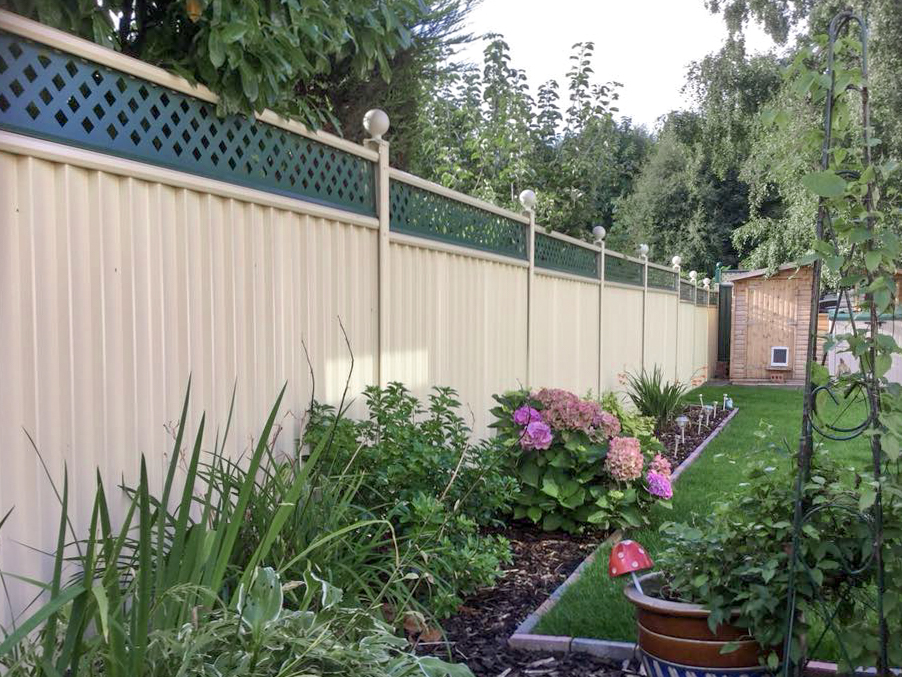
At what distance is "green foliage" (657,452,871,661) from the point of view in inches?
89.9

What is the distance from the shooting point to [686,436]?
348 inches

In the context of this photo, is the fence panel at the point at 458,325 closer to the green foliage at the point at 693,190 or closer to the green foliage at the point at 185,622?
the green foliage at the point at 185,622

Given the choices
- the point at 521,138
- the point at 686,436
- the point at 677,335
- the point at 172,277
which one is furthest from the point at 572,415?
the point at 677,335

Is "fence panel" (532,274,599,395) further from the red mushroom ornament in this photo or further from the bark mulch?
the red mushroom ornament

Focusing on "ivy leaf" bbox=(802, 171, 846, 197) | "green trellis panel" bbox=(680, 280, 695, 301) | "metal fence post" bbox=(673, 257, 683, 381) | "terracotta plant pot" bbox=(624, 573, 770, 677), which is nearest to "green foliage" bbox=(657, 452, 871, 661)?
"terracotta plant pot" bbox=(624, 573, 770, 677)

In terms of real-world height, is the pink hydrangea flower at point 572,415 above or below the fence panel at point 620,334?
below

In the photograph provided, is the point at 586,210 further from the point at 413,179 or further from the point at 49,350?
the point at 49,350

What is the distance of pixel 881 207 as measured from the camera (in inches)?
101

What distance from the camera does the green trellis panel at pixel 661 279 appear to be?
456 inches

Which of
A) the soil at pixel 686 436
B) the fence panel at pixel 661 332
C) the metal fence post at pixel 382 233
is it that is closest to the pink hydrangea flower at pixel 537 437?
the metal fence post at pixel 382 233

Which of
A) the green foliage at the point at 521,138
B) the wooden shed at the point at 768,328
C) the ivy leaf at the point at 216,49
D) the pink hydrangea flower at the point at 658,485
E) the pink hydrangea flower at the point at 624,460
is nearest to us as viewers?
the ivy leaf at the point at 216,49

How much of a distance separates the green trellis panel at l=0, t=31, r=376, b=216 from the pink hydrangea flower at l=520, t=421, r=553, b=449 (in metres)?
1.64

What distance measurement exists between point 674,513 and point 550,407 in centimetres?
129

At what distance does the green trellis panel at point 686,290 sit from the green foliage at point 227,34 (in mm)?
11824
